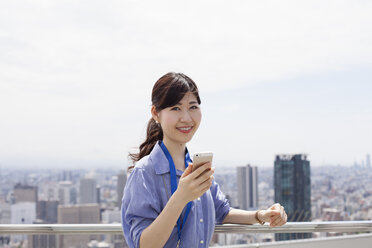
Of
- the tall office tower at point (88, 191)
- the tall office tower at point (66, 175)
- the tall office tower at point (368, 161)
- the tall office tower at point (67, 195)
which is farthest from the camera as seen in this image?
the tall office tower at point (368, 161)

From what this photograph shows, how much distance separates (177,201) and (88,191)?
39876 mm

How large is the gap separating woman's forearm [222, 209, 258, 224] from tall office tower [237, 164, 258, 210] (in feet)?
103

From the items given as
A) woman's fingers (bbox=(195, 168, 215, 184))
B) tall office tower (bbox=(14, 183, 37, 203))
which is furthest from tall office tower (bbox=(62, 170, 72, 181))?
woman's fingers (bbox=(195, 168, 215, 184))

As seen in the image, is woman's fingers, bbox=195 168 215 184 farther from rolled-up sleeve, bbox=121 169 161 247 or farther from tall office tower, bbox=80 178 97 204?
tall office tower, bbox=80 178 97 204

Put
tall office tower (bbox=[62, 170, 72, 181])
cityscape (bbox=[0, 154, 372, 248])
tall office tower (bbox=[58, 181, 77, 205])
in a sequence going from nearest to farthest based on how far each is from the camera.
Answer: cityscape (bbox=[0, 154, 372, 248]) < tall office tower (bbox=[58, 181, 77, 205]) < tall office tower (bbox=[62, 170, 72, 181])

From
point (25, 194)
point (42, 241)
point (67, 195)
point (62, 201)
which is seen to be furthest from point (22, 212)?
point (42, 241)

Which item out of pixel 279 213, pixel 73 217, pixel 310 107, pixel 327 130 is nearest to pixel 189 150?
pixel 279 213

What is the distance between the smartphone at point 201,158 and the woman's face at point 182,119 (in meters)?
0.22

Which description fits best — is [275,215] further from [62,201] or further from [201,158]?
[62,201]

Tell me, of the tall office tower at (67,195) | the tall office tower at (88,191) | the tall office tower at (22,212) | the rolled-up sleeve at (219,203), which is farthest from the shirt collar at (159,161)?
the tall office tower at (67,195)

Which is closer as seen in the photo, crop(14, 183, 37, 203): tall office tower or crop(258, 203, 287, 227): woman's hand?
crop(258, 203, 287, 227): woman's hand

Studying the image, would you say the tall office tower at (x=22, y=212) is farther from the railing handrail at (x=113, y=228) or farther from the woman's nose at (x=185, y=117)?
the woman's nose at (x=185, y=117)

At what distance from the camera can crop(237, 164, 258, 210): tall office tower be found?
33081 mm

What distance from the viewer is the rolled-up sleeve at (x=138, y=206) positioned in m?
1.10
